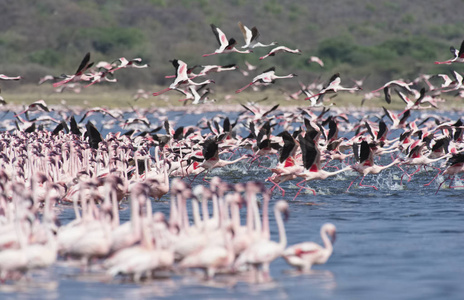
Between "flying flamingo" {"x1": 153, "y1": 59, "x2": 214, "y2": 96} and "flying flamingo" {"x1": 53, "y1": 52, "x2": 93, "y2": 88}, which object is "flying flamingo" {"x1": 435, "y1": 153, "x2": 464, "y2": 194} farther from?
"flying flamingo" {"x1": 53, "y1": 52, "x2": 93, "y2": 88}

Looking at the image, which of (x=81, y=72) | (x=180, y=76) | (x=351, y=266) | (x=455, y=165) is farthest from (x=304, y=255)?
(x=180, y=76)

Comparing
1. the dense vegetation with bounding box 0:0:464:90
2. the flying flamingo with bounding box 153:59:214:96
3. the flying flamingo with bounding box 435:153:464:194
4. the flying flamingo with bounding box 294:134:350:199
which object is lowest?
the flying flamingo with bounding box 435:153:464:194

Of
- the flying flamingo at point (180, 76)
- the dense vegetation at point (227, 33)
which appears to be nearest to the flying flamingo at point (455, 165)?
the flying flamingo at point (180, 76)

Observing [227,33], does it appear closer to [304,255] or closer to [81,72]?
[81,72]

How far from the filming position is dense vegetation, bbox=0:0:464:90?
247ft

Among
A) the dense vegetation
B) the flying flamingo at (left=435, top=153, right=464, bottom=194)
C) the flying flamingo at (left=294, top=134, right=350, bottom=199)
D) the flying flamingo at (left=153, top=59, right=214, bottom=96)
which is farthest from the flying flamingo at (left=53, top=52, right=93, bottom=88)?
the dense vegetation

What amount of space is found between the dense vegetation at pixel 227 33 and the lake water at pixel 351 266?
54706 millimetres

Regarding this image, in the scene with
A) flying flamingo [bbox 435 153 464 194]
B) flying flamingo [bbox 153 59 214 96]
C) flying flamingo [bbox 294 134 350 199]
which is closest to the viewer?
flying flamingo [bbox 294 134 350 199]

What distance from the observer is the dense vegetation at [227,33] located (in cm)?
7519

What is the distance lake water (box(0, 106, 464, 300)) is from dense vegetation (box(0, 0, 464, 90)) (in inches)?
2154

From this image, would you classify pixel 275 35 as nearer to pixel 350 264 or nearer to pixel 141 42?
pixel 141 42

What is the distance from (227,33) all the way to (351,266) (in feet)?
264

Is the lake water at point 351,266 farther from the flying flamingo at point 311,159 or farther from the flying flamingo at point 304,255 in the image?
the flying flamingo at point 311,159

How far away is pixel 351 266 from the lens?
11562 millimetres
